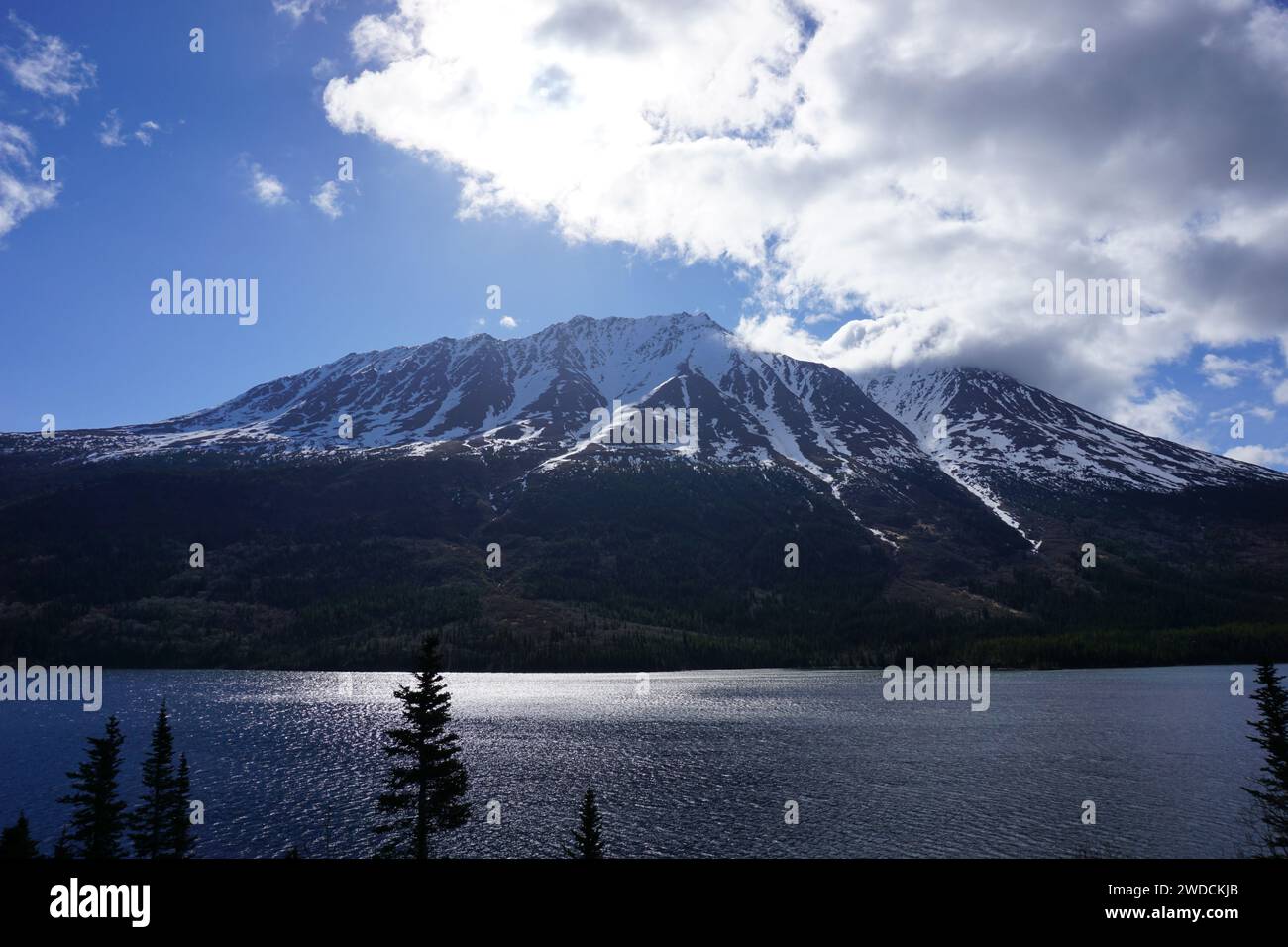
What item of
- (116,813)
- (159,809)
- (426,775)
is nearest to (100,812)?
(116,813)

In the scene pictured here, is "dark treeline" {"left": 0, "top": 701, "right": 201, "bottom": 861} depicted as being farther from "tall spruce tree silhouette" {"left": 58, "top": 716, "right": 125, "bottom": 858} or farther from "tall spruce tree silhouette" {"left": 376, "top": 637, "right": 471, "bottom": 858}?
"tall spruce tree silhouette" {"left": 376, "top": 637, "right": 471, "bottom": 858}

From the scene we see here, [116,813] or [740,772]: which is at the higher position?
[116,813]

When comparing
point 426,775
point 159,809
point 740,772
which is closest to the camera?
point 426,775

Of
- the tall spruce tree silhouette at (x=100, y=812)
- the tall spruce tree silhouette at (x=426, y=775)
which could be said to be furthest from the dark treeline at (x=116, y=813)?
the tall spruce tree silhouette at (x=426, y=775)

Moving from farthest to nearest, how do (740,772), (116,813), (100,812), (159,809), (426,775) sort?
(740,772) → (159,809) → (116,813) → (100,812) → (426,775)

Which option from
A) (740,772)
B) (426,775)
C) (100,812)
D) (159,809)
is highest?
(426,775)

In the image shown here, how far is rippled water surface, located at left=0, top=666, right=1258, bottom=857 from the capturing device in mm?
75062

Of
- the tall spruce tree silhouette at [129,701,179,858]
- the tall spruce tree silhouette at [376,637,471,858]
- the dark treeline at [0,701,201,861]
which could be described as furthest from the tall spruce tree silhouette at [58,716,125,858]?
the tall spruce tree silhouette at [376,637,471,858]

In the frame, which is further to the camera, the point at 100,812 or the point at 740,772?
the point at 740,772

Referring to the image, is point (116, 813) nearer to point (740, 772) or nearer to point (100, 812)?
point (100, 812)

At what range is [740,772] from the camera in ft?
347
